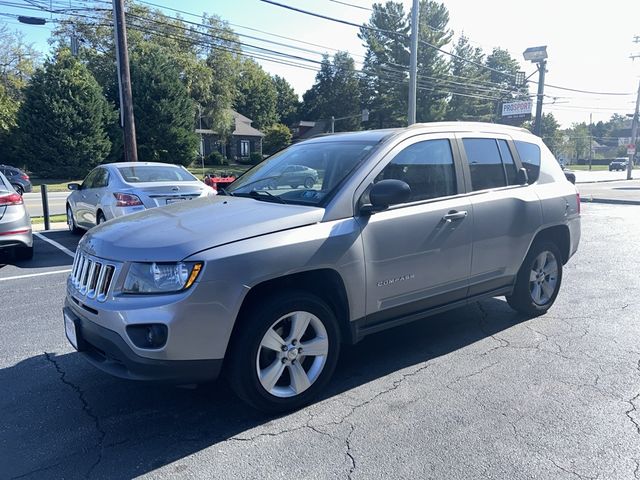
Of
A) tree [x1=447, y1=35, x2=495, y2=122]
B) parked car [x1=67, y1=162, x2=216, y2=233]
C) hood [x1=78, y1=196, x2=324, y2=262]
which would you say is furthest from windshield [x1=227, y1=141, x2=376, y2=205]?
tree [x1=447, y1=35, x2=495, y2=122]

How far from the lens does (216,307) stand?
113 inches

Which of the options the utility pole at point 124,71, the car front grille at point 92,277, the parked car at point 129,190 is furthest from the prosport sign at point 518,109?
the car front grille at point 92,277

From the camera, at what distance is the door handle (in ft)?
13.1

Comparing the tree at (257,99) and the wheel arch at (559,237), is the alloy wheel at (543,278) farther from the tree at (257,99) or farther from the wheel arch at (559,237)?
the tree at (257,99)

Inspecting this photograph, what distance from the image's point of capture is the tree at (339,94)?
71.1 meters

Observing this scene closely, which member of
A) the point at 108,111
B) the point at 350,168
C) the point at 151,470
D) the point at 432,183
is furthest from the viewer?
the point at 108,111

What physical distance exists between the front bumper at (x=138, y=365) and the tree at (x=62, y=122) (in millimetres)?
33918

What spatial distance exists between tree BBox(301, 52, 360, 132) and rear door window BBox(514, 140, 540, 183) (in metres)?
64.6

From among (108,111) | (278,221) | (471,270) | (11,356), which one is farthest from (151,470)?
(108,111)

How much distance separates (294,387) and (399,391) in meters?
0.81

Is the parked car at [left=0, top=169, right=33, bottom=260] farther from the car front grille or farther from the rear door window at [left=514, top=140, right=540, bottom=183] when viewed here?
the rear door window at [left=514, top=140, right=540, bottom=183]

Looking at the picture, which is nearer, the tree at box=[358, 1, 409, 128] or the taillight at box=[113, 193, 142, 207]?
the taillight at box=[113, 193, 142, 207]

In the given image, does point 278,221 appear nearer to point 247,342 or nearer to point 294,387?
point 247,342

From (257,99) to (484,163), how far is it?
71901 mm
